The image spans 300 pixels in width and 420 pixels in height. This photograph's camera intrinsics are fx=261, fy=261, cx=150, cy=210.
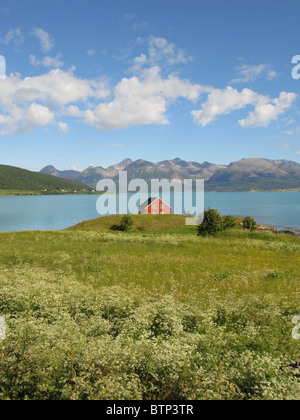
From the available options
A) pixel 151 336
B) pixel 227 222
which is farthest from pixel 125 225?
pixel 151 336

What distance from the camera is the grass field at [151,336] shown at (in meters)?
6.46

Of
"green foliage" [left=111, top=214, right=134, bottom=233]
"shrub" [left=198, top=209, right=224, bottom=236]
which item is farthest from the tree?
"shrub" [left=198, top=209, right=224, bottom=236]

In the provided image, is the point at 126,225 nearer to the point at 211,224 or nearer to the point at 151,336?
the point at 211,224

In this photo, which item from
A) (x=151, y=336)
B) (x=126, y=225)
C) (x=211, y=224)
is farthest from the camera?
(x=126, y=225)

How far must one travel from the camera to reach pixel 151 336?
9594 millimetres

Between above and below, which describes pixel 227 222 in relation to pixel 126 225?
above

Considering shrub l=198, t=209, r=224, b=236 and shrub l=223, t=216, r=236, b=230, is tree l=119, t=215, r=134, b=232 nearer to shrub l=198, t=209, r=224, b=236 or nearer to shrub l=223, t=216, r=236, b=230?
shrub l=198, t=209, r=224, b=236

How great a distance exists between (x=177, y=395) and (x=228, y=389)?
1325mm

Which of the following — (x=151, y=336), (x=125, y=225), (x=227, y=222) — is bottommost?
(x=125, y=225)

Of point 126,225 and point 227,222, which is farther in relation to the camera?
point 126,225

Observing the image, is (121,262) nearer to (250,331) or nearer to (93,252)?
(93,252)

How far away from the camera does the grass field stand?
21.2 feet

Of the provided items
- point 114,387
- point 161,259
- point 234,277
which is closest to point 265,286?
point 234,277

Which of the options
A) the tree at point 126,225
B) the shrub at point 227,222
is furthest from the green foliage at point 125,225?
the shrub at point 227,222
